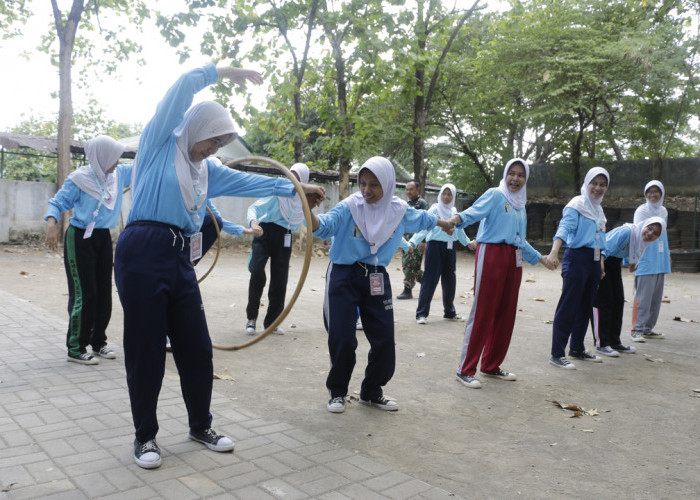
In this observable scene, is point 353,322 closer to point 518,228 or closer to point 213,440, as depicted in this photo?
point 213,440

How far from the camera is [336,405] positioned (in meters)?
4.58

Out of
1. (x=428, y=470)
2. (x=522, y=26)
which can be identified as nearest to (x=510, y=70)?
(x=522, y=26)

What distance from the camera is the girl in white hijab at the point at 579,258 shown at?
639cm

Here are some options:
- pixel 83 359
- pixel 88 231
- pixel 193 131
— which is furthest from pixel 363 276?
pixel 83 359

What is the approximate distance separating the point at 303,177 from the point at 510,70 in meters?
18.5

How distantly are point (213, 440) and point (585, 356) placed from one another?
4.74m

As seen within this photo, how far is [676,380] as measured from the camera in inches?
235

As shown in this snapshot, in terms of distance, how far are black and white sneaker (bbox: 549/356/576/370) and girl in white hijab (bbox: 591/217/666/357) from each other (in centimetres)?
99

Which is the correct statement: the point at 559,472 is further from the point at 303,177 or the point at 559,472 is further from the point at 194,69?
the point at 303,177

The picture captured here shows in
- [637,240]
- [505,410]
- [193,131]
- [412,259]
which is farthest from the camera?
[412,259]

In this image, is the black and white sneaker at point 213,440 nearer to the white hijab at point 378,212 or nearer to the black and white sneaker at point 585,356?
the white hijab at point 378,212

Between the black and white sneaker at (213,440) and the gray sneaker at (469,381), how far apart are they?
254 centimetres

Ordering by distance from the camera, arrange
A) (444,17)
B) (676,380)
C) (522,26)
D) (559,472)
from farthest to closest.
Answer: (522,26), (444,17), (676,380), (559,472)

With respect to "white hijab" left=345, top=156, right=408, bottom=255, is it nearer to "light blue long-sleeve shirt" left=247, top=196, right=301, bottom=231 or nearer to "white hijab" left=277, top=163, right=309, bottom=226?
"white hijab" left=277, top=163, right=309, bottom=226
